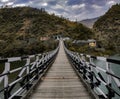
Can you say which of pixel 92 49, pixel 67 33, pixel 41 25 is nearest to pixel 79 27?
pixel 67 33

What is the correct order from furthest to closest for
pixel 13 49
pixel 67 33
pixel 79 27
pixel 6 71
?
pixel 67 33 < pixel 79 27 < pixel 13 49 < pixel 6 71

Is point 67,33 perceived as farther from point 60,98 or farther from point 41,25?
point 60,98

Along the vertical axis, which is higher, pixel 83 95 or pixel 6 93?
pixel 6 93

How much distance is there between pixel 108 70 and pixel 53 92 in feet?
10.7

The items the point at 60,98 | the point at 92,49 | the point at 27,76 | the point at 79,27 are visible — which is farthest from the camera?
the point at 79,27

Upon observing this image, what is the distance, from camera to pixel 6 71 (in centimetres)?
562

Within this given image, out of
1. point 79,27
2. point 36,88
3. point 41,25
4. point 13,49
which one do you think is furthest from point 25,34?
point 36,88

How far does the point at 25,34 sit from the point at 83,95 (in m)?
176

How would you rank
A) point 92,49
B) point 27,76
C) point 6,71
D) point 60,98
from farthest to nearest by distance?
1. point 92,49
2. point 27,76
3. point 60,98
4. point 6,71

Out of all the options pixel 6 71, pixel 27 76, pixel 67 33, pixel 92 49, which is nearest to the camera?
pixel 6 71

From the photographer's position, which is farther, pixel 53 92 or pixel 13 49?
pixel 13 49

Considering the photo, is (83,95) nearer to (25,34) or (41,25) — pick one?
(25,34)

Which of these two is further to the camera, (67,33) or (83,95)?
(67,33)

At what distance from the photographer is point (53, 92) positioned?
8562mm
